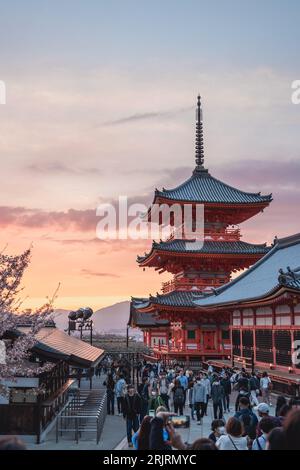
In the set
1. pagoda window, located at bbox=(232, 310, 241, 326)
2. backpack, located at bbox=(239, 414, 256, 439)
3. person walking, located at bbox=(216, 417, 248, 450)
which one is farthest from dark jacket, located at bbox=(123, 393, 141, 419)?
pagoda window, located at bbox=(232, 310, 241, 326)

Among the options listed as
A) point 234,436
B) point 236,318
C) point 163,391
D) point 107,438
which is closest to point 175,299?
point 236,318

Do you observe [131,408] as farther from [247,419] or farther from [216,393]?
[247,419]

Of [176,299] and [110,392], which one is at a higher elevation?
[176,299]

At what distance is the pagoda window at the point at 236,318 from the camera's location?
1435 inches

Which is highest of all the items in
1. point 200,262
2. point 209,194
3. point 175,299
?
point 209,194

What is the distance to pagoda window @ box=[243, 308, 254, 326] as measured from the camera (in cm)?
3344

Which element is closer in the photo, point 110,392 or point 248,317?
point 110,392

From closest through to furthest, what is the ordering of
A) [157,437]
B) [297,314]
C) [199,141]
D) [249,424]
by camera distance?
[157,437] → [249,424] → [297,314] → [199,141]

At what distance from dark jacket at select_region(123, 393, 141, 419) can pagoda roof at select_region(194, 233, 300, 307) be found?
1299cm

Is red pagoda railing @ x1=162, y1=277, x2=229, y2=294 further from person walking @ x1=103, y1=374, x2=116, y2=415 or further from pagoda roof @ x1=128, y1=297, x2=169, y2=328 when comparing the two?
person walking @ x1=103, y1=374, x2=116, y2=415

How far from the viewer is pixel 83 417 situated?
1639 cm

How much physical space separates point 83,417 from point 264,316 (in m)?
16.7

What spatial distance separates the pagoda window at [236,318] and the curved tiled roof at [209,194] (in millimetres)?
15635

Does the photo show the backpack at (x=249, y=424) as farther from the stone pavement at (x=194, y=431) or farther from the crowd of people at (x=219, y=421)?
the stone pavement at (x=194, y=431)
